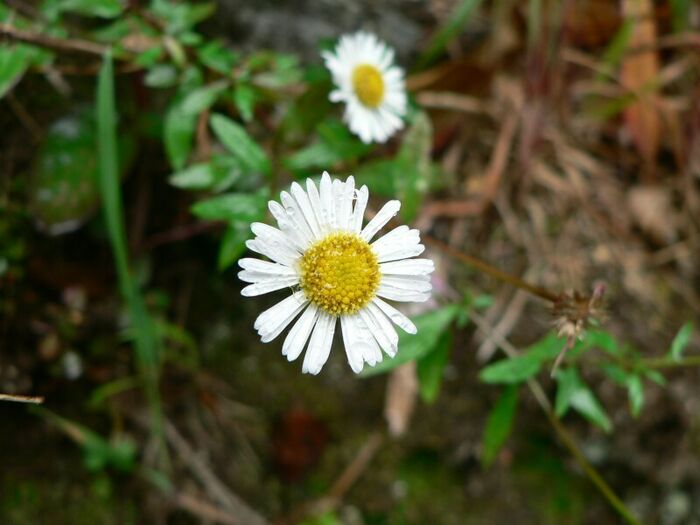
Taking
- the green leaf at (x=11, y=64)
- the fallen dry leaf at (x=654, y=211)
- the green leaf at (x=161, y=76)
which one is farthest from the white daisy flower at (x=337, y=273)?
the fallen dry leaf at (x=654, y=211)

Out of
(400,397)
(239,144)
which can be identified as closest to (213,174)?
(239,144)

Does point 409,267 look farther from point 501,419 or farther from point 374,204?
point 374,204

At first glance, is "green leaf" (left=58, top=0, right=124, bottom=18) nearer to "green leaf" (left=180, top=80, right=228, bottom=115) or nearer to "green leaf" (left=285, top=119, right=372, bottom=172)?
"green leaf" (left=180, top=80, right=228, bottom=115)

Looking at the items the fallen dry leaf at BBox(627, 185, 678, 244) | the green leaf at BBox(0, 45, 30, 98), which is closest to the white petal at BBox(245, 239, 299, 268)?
the green leaf at BBox(0, 45, 30, 98)

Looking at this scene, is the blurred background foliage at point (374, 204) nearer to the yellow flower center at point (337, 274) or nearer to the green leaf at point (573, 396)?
the green leaf at point (573, 396)

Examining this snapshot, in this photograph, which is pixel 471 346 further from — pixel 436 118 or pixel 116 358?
pixel 116 358

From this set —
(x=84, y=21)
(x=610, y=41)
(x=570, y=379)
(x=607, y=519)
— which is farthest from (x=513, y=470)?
(x=84, y=21)
